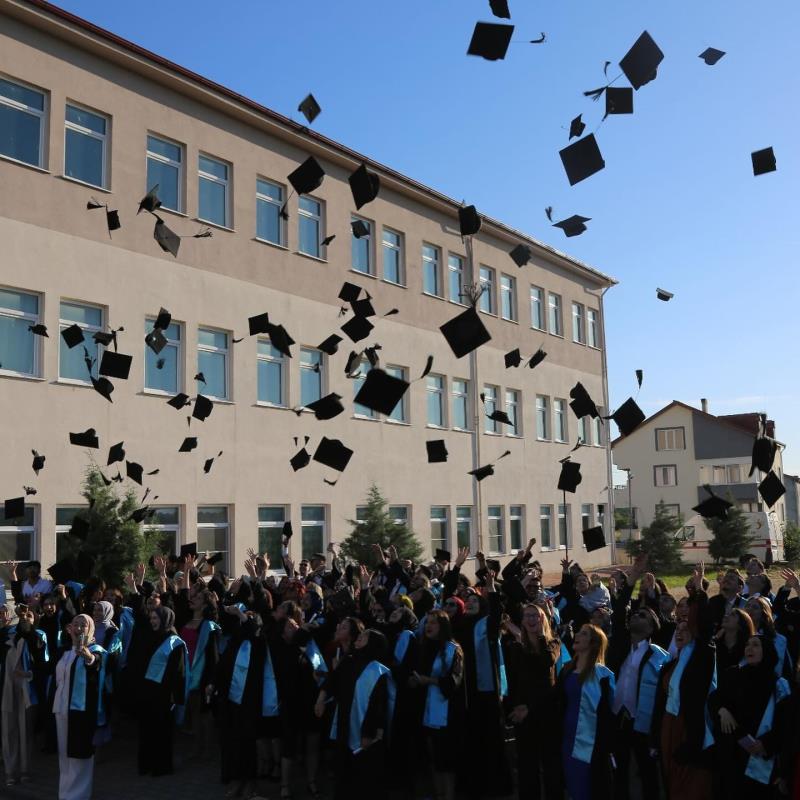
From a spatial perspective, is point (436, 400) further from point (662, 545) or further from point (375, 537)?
point (662, 545)

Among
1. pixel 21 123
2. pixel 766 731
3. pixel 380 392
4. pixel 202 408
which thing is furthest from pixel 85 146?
pixel 766 731

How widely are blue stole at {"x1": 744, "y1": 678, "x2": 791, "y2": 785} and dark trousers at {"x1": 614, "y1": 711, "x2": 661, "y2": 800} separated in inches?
35.5

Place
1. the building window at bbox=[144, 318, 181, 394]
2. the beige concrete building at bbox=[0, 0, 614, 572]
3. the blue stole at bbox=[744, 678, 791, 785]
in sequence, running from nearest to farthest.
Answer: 1. the blue stole at bbox=[744, 678, 791, 785]
2. the beige concrete building at bbox=[0, 0, 614, 572]
3. the building window at bbox=[144, 318, 181, 394]

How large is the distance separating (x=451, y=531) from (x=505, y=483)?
3905 millimetres

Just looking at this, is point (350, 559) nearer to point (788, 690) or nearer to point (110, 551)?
point (110, 551)

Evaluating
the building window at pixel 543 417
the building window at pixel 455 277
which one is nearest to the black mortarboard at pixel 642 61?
the building window at pixel 455 277

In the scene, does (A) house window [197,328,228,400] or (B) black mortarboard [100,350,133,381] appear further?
(A) house window [197,328,228,400]

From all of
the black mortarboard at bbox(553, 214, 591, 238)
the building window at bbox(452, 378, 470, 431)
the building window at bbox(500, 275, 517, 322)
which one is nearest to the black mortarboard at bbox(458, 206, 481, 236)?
the black mortarboard at bbox(553, 214, 591, 238)

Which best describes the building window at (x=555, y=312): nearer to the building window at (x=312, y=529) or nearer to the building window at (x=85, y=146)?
the building window at (x=312, y=529)

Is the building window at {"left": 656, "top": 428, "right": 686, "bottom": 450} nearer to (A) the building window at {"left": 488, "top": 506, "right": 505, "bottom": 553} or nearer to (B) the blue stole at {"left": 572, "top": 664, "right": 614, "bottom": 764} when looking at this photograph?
(A) the building window at {"left": 488, "top": 506, "right": 505, "bottom": 553}

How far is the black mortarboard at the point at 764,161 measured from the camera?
9.05m

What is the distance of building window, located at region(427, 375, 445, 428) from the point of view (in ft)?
86.6

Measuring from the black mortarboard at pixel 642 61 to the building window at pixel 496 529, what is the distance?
21.3 m

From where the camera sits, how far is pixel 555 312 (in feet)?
111
